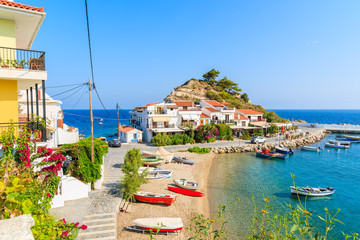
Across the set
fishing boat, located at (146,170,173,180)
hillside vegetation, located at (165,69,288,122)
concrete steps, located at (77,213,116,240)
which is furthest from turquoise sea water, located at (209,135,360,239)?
hillside vegetation, located at (165,69,288,122)

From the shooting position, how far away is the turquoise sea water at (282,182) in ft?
57.8

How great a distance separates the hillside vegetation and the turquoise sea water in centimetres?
3243

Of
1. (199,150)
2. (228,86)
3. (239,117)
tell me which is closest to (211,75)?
(228,86)

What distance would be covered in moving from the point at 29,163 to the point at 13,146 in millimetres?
1049

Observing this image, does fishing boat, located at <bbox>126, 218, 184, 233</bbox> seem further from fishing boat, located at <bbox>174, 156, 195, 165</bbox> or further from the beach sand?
fishing boat, located at <bbox>174, 156, 195, 165</bbox>

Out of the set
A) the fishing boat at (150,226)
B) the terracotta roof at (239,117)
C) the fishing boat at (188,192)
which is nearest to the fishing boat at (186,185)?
the fishing boat at (188,192)

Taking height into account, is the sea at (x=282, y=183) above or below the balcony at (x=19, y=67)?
below

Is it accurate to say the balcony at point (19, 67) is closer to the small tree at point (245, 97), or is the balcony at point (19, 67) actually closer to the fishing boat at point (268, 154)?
the fishing boat at point (268, 154)

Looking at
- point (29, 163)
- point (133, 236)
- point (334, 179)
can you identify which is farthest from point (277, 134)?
point (29, 163)

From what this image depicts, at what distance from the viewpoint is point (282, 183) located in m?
25.1

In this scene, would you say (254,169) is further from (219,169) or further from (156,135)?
(156,135)

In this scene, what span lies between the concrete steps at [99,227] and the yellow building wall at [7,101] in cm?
713

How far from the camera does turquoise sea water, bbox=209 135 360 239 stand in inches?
694

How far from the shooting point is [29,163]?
9.81 meters
